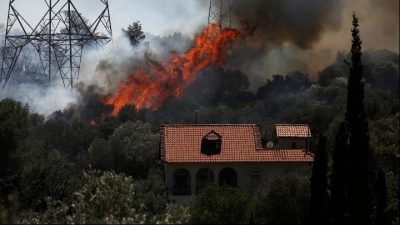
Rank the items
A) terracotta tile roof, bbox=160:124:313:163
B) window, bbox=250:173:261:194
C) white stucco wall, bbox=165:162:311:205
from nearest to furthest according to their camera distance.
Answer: white stucco wall, bbox=165:162:311:205, terracotta tile roof, bbox=160:124:313:163, window, bbox=250:173:261:194

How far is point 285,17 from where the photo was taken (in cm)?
9794

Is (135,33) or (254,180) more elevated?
(135,33)

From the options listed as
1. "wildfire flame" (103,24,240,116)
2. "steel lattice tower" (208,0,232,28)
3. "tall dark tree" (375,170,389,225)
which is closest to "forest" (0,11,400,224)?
"tall dark tree" (375,170,389,225)

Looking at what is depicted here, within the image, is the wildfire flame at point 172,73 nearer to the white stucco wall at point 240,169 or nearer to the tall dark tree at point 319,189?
the white stucco wall at point 240,169

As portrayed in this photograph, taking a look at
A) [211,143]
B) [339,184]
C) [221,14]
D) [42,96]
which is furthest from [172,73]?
[339,184]

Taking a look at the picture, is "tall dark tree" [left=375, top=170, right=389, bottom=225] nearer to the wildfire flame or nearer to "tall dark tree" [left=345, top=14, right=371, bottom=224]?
"tall dark tree" [left=345, top=14, right=371, bottom=224]

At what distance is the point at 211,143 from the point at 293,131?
6955mm

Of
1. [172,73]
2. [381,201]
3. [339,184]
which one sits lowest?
[381,201]

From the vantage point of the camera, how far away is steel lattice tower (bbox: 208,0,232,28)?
95275 mm

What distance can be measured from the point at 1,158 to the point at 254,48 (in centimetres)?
5087

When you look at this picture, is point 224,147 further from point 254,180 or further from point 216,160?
point 254,180

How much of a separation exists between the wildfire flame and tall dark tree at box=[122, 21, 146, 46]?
6929 mm

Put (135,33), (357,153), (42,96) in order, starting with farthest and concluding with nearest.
A: (135,33)
(42,96)
(357,153)

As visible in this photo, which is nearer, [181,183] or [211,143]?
[181,183]
